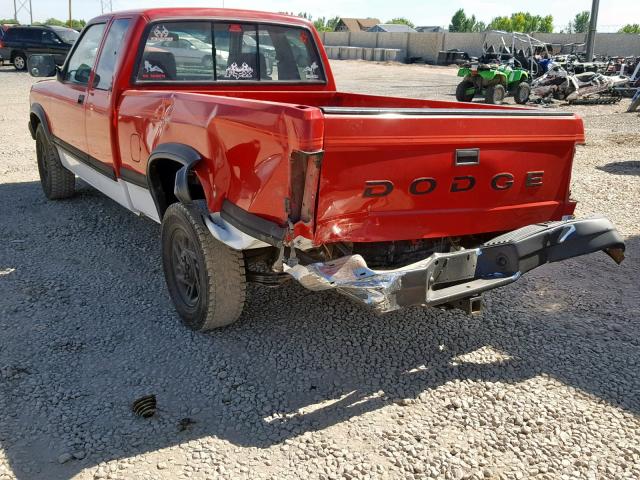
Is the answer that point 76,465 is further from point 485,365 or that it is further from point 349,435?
point 485,365

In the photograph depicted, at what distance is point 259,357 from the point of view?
11.8ft

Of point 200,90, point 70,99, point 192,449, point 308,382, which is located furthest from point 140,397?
point 70,99

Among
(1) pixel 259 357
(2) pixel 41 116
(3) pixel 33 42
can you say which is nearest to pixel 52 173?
(2) pixel 41 116

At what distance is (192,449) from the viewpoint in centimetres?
281

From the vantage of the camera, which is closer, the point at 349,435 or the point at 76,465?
the point at 76,465

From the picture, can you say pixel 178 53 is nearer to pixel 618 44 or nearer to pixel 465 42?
pixel 618 44

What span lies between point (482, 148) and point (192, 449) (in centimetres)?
206

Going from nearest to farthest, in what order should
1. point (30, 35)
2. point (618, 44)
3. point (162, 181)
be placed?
point (162, 181), point (30, 35), point (618, 44)

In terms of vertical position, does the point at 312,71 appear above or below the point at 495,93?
above

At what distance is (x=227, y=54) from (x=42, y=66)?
228 cm

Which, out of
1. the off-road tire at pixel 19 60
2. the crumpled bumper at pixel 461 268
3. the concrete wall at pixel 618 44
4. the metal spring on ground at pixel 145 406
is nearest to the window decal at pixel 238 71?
the crumpled bumper at pixel 461 268

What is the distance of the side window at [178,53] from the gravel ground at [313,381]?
1498 millimetres

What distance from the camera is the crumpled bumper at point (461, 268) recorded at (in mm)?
2809

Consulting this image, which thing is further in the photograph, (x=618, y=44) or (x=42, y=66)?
(x=618, y=44)
